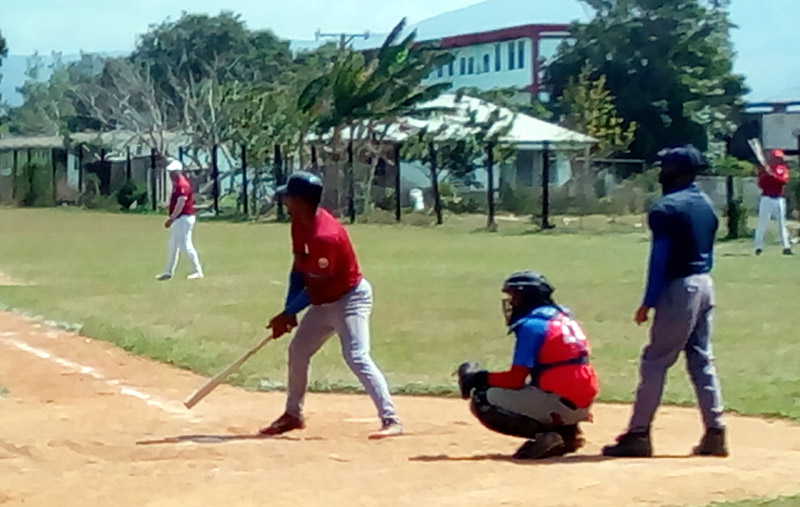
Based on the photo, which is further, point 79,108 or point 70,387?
point 79,108

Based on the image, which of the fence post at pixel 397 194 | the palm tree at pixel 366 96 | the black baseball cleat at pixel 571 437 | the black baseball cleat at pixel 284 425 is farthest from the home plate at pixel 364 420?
the palm tree at pixel 366 96

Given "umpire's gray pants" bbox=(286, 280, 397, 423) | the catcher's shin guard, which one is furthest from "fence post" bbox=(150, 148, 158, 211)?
the catcher's shin guard

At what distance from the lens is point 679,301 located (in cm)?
870

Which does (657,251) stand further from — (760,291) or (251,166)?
(251,166)

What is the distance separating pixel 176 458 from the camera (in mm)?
9125

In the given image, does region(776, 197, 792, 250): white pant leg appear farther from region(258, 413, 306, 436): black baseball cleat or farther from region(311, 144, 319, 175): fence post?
region(258, 413, 306, 436): black baseball cleat

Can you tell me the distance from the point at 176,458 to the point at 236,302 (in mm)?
10107

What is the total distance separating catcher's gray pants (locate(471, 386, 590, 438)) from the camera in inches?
346

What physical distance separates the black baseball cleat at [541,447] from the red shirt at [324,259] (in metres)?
1.71

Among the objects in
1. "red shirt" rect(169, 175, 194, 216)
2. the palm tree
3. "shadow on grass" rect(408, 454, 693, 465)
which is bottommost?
"shadow on grass" rect(408, 454, 693, 465)

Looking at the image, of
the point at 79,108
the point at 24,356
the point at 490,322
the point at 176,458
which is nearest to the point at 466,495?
Answer: the point at 176,458

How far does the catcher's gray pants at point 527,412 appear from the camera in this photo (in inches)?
346

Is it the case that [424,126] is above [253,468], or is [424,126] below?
above

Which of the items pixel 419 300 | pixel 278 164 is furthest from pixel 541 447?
pixel 278 164
